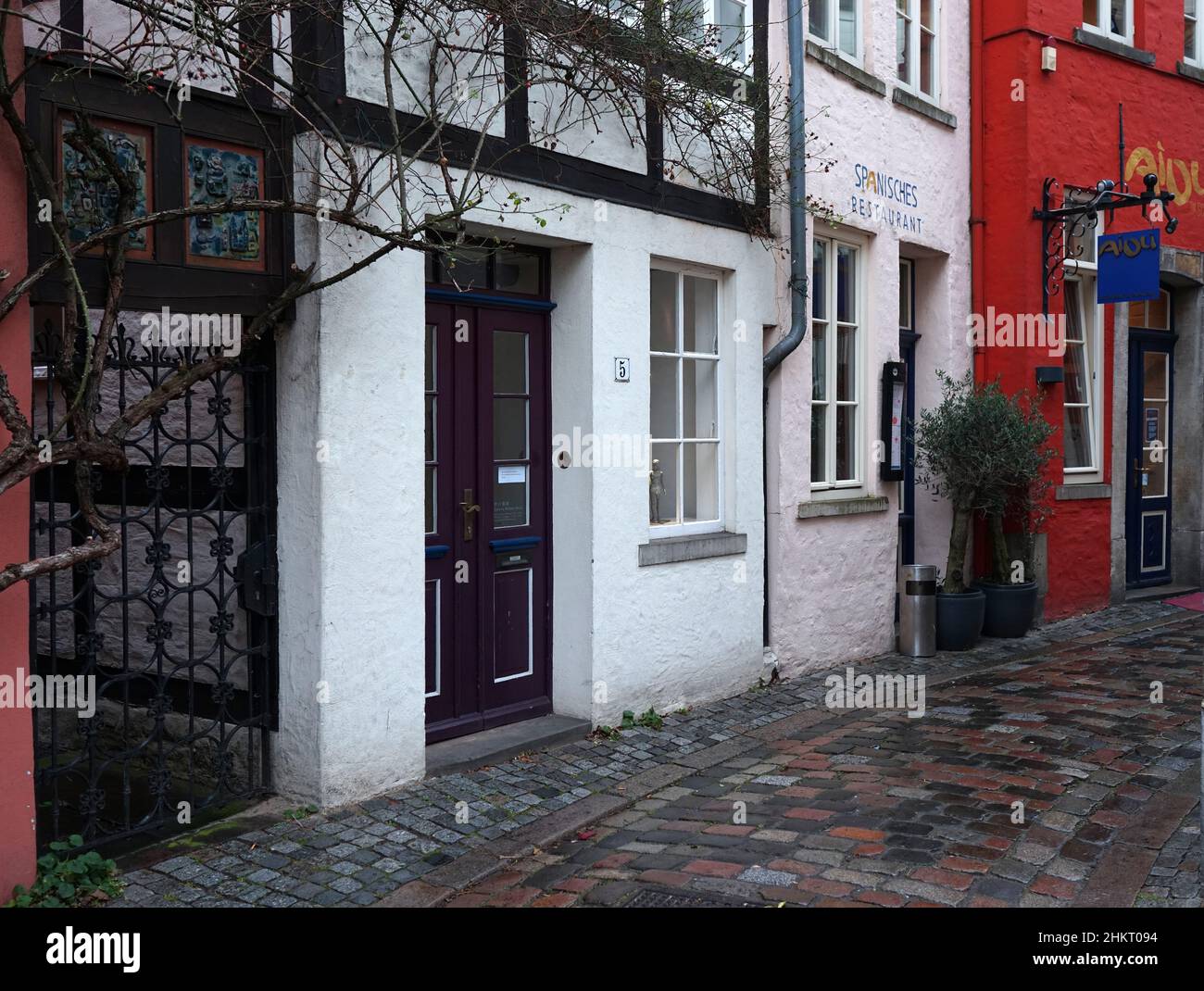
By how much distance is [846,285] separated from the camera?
380 inches

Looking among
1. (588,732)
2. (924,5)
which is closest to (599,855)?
(588,732)

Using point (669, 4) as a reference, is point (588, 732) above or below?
below

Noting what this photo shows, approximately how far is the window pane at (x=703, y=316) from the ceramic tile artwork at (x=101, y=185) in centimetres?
407

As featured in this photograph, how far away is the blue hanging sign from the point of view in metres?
10.4

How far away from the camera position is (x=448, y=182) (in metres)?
5.37

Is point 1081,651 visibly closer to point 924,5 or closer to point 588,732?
point 588,732

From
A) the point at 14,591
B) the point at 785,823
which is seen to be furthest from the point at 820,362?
the point at 14,591

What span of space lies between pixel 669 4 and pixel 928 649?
539 cm

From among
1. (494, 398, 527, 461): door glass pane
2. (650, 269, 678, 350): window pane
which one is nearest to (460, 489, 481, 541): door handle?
(494, 398, 527, 461): door glass pane

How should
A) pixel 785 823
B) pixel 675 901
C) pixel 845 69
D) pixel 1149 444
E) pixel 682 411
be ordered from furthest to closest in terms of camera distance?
pixel 1149 444
pixel 845 69
pixel 682 411
pixel 785 823
pixel 675 901

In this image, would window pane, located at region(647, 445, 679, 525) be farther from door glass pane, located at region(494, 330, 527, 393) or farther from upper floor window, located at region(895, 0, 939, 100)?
upper floor window, located at region(895, 0, 939, 100)

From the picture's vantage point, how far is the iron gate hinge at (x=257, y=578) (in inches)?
221

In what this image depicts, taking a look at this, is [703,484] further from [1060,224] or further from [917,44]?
[1060,224]

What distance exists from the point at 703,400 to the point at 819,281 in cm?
169
